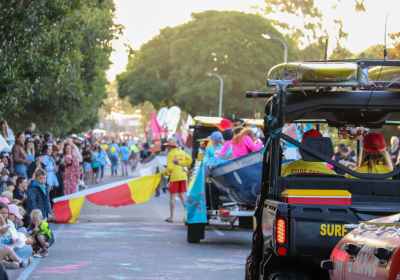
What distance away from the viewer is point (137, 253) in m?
17.1

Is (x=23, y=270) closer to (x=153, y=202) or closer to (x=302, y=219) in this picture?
(x=302, y=219)

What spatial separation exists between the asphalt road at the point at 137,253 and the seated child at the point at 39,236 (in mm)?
159

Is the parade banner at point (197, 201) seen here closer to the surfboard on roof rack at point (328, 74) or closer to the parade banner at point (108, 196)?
the parade banner at point (108, 196)

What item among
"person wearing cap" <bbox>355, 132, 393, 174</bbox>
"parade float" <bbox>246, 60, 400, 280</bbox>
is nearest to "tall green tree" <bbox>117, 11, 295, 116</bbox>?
"person wearing cap" <bbox>355, 132, 393, 174</bbox>

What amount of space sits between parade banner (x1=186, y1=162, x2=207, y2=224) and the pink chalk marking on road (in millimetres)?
3220

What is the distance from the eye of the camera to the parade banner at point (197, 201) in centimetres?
1852

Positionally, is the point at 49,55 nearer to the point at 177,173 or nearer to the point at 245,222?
the point at 177,173

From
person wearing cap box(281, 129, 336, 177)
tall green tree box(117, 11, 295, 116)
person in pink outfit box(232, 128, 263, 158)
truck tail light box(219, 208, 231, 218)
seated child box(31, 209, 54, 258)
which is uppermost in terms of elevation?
tall green tree box(117, 11, 295, 116)

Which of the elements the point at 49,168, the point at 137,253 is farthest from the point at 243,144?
the point at 49,168

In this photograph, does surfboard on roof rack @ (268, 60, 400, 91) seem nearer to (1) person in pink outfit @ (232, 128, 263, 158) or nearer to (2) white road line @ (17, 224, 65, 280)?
(2) white road line @ (17, 224, 65, 280)

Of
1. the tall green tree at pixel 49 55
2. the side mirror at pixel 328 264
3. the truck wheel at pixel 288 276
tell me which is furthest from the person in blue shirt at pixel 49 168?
the side mirror at pixel 328 264

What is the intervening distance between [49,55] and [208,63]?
56.0 meters

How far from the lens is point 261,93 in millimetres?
10664

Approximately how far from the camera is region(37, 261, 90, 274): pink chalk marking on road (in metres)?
14.7
